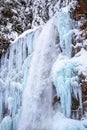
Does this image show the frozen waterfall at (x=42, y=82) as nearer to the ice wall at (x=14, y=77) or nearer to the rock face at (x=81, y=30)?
the ice wall at (x=14, y=77)

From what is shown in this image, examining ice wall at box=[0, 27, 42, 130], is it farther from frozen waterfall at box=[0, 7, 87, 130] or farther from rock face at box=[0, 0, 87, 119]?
rock face at box=[0, 0, 87, 119]

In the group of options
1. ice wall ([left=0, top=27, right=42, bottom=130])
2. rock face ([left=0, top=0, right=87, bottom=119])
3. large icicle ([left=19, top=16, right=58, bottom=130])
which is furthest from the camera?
rock face ([left=0, top=0, right=87, bottom=119])

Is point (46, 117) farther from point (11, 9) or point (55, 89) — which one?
point (11, 9)

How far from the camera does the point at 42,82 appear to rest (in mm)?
9055

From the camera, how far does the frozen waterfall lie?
26.7 ft

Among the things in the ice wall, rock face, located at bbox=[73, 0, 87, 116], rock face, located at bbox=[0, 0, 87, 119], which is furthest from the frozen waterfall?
rock face, located at bbox=[0, 0, 87, 119]

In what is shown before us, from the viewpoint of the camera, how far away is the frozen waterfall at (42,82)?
26.7ft

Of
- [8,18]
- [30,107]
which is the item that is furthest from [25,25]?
[30,107]

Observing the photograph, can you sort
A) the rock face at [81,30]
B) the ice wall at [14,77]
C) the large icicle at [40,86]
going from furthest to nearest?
the ice wall at [14,77] → the large icicle at [40,86] → the rock face at [81,30]

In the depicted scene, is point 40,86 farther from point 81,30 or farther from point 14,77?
point 81,30

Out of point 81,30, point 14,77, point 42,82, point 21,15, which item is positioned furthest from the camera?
point 21,15

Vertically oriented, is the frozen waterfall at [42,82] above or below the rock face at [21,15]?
below

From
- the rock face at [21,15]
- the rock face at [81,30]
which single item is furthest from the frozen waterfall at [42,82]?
the rock face at [21,15]

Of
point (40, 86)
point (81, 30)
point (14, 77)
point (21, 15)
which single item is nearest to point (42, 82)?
point (40, 86)
